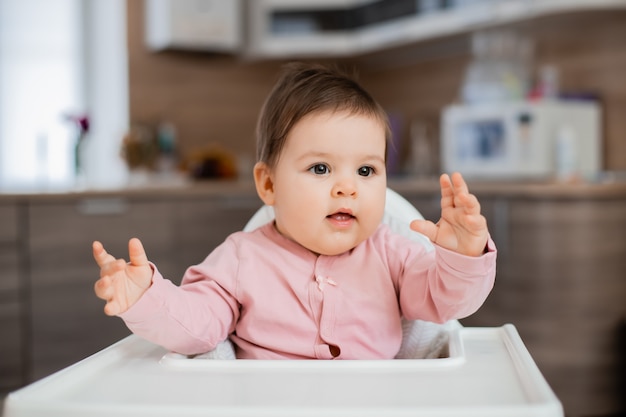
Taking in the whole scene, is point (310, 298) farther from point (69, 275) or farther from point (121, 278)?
point (69, 275)

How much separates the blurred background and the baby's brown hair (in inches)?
61.0

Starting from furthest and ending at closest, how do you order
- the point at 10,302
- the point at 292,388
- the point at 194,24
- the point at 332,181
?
the point at 194,24 → the point at 10,302 → the point at 332,181 → the point at 292,388

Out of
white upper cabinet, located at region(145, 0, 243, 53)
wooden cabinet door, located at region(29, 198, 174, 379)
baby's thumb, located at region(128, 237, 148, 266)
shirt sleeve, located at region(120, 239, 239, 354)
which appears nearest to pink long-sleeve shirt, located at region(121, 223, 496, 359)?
shirt sleeve, located at region(120, 239, 239, 354)

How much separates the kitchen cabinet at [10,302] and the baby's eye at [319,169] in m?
1.98

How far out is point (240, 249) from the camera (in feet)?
3.59

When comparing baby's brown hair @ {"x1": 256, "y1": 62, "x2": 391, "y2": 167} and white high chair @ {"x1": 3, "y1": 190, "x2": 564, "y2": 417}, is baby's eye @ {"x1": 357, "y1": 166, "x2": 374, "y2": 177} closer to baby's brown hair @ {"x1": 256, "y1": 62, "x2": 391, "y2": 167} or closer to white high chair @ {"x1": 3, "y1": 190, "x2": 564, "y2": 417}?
baby's brown hair @ {"x1": 256, "y1": 62, "x2": 391, "y2": 167}

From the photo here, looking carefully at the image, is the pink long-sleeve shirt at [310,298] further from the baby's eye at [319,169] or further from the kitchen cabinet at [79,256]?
the kitchen cabinet at [79,256]

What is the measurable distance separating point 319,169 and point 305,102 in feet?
0.30

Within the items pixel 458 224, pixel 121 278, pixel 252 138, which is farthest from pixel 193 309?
pixel 252 138

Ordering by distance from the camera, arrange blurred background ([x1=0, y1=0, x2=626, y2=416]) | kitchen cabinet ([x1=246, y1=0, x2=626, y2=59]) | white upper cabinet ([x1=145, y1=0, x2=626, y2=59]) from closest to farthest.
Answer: blurred background ([x1=0, y1=0, x2=626, y2=416])
kitchen cabinet ([x1=246, y1=0, x2=626, y2=59])
white upper cabinet ([x1=145, y1=0, x2=626, y2=59])

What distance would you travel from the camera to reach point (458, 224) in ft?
2.90

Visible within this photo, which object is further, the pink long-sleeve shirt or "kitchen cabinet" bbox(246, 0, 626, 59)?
"kitchen cabinet" bbox(246, 0, 626, 59)

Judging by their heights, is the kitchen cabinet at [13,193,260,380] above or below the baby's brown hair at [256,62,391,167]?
below

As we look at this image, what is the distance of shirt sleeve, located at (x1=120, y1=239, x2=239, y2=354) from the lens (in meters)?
0.90
